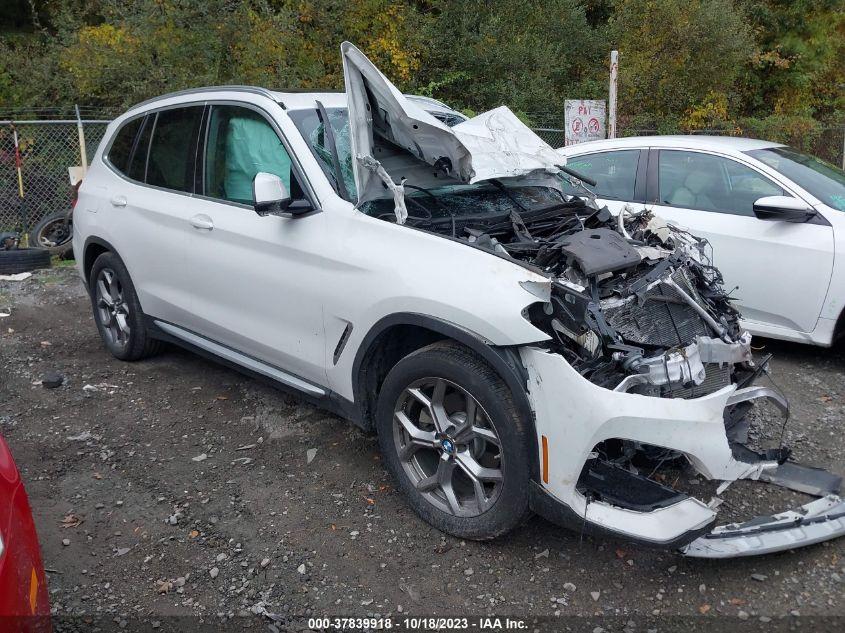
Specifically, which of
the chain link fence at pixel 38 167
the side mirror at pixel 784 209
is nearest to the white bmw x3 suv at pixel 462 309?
the side mirror at pixel 784 209

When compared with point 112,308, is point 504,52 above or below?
above

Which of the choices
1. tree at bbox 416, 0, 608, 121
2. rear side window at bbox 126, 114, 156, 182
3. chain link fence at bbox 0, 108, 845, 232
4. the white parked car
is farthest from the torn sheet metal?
tree at bbox 416, 0, 608, 121

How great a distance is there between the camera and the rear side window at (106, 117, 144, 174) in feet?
18.0

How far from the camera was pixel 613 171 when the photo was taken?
6266 millimetres

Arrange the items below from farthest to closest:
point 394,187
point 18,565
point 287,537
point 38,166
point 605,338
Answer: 1. point 38,166
2. point 394,187
3. point 287,537
4. point 605,338
5. point 18,565

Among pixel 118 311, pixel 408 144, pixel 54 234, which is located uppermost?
pixel 408 144

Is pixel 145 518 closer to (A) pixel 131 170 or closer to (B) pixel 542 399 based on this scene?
(B) pixel 542 399

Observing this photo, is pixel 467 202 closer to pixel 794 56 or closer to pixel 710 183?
pixel 710 183

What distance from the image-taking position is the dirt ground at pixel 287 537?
3.11 m

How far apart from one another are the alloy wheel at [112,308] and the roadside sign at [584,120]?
6.79 metres

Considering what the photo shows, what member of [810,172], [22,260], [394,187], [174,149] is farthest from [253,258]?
[22,260]

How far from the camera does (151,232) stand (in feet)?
16.4

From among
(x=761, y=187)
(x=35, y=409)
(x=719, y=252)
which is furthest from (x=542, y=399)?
(x=35, y=409)

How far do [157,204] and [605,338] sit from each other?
323 cm
